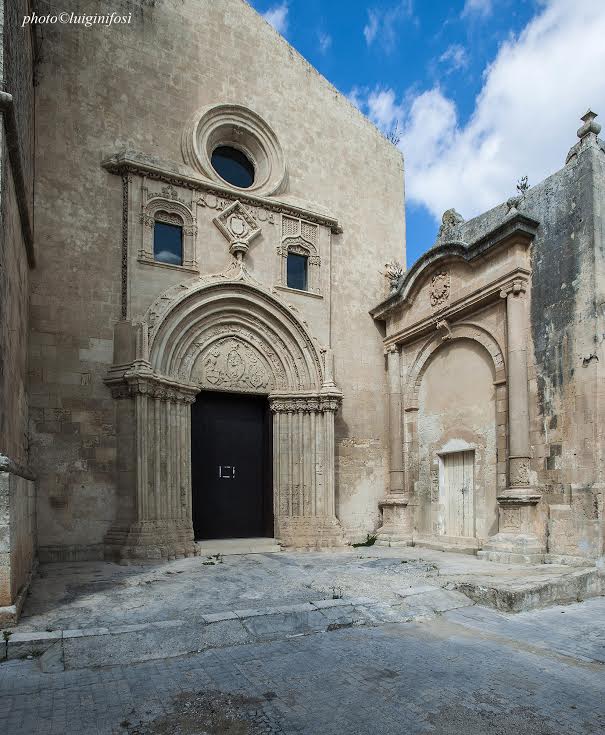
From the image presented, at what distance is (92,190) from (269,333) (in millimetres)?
4095

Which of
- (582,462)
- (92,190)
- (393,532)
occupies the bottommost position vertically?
(393,532)

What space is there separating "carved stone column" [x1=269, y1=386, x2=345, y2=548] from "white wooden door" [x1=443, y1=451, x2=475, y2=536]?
2.08 meters

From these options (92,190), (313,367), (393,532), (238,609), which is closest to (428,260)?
(313,367)

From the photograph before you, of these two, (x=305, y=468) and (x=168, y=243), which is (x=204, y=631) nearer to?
(x=305, y=468)

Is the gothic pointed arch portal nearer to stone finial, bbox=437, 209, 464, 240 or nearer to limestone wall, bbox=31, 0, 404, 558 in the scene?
limestone wall, bbox=31, 0, 404, 558

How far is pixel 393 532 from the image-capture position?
11.2 m

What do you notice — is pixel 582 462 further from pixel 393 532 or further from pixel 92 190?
pixel 92 190

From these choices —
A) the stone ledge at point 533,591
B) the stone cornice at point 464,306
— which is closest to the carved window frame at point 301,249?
the stone cornice at point 464,306

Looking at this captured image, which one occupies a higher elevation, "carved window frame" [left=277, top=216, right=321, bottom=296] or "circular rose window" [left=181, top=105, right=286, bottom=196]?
"circular rose window" [left=181, top=105, right=286, bottom=196]

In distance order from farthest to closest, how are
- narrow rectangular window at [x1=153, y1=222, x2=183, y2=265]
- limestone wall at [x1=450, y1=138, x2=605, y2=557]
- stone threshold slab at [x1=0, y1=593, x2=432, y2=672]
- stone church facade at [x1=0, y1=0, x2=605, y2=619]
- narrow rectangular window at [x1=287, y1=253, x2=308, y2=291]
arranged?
narrow rectangular window at [x1=287, y1=253, x2=308, y2=291] < narrow rectangular window at [x1=153, y1=222, x2=183, y2=265] < stone church facade at [x1=0, y1=0, x2=605, y2=619] < limestone wall at [x1=450, y1=138, x2=605, y2=557] < stone threshold slab at [x1=0, y1=593, x2=432, y2=672]

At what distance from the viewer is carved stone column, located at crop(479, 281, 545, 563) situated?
8180 millimetres

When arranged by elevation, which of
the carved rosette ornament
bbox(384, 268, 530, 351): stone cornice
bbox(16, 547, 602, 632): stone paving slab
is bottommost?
bbox(16, 547, 602, 632): stone paving slab

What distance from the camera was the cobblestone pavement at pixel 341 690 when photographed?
334cm

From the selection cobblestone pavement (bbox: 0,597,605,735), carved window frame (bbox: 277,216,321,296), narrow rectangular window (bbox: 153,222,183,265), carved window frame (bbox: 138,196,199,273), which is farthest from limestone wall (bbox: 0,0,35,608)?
carved window frame (bbox: 277,216,321,296)
